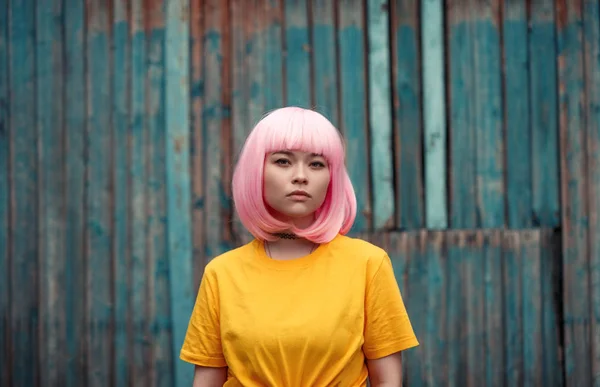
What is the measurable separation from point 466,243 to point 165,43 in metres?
1.86

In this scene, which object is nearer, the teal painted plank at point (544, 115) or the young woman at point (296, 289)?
the young woman at point (296, 289)

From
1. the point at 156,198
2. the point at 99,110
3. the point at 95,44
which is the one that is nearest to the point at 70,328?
the point at 156,198

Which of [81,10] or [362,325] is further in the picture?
[81,10]

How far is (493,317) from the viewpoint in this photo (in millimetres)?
4184

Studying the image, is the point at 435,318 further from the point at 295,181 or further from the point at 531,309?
the point at 295,181

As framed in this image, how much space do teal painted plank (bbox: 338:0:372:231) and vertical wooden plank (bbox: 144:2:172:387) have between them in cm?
92

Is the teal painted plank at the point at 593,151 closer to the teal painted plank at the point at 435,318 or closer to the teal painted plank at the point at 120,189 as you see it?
the teal painted plank at the point at 435,318

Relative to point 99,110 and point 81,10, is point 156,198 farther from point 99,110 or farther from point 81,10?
point 81,10

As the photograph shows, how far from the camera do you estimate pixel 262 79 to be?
4.27 metres

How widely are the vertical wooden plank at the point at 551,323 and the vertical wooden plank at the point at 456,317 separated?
1.32ft

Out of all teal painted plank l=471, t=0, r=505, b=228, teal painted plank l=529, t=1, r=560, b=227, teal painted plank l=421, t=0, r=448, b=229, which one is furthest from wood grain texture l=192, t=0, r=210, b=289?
teal painted plank l=529, t=1, r=560, b=227

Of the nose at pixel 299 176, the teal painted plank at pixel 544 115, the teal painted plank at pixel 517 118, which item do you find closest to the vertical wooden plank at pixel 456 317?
the teal painted plank at pixel 517 118

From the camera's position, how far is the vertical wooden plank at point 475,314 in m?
4.18

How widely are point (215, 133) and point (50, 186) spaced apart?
0.92m
